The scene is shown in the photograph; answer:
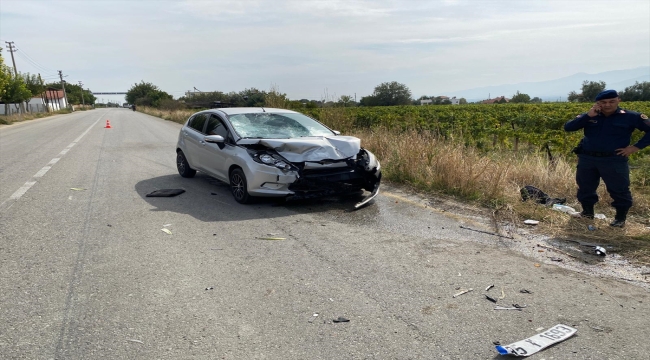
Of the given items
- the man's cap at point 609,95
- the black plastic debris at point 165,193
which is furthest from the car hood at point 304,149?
the man's cap at point 609,95

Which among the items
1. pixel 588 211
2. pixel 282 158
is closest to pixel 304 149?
pixel 282 158

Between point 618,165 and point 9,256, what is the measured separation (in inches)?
269

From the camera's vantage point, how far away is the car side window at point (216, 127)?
25.3 feet

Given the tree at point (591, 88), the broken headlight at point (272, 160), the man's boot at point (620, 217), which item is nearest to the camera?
the man's boot at point (620, 217)

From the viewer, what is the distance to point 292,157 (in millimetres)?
6828

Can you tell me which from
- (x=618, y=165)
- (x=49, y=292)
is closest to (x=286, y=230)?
(x=49, y=292)

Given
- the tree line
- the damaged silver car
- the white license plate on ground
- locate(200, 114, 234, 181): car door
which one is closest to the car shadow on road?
the damaged silver car

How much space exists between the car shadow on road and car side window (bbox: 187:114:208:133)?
1.19m

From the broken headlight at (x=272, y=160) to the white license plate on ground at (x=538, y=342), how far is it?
13.6 ft

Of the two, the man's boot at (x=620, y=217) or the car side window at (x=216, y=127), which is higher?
the car side window at (x=216, y=127)

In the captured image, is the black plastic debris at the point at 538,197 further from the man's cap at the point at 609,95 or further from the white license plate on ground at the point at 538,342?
the white license plate on ground at the point at 538,342

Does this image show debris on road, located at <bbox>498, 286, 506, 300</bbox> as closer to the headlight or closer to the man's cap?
the man's cap

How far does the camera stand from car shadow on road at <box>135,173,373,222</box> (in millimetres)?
6531

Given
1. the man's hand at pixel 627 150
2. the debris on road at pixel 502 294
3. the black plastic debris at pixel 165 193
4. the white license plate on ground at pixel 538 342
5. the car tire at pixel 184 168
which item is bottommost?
the debris on road at pixel 502 294
